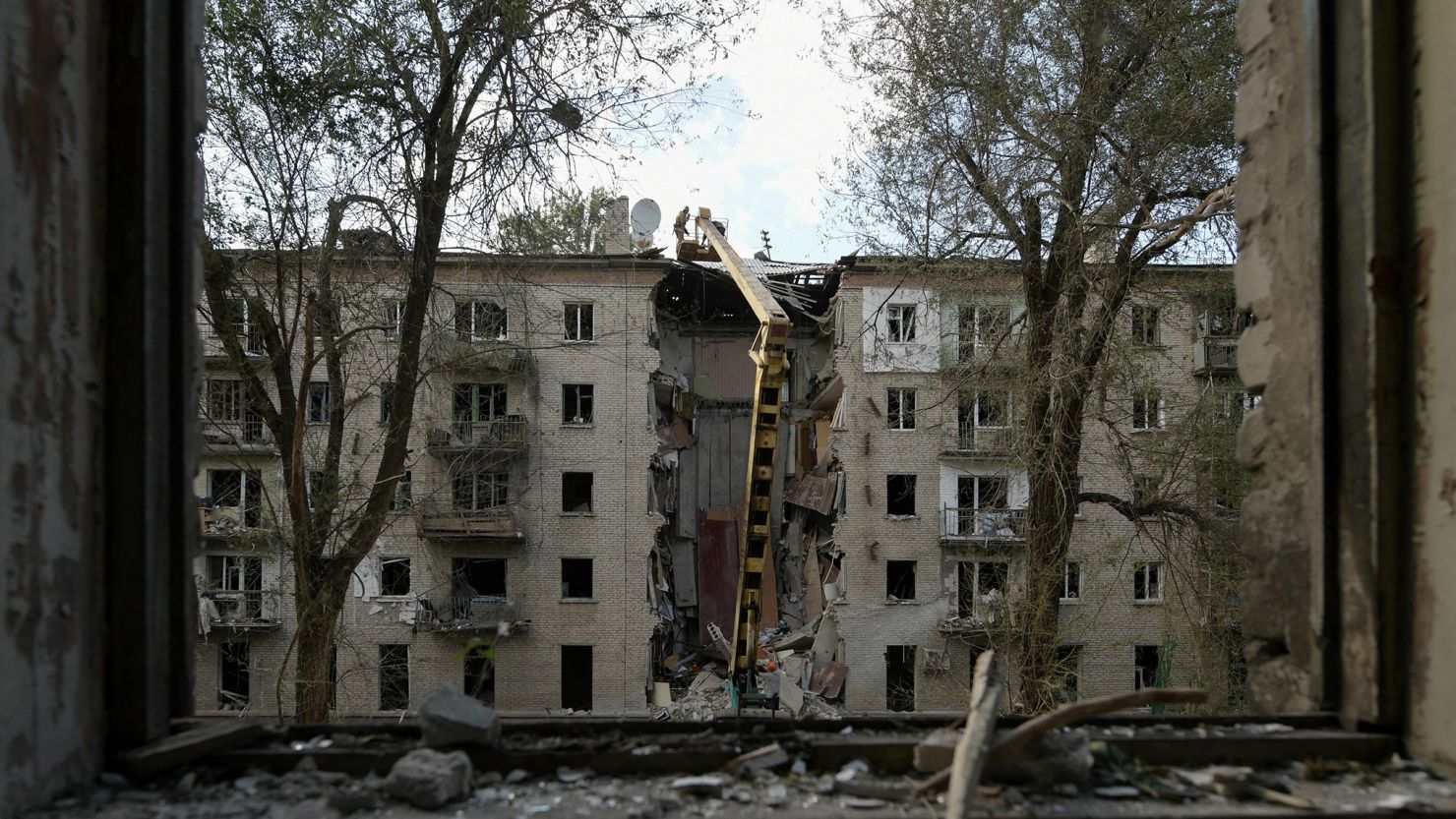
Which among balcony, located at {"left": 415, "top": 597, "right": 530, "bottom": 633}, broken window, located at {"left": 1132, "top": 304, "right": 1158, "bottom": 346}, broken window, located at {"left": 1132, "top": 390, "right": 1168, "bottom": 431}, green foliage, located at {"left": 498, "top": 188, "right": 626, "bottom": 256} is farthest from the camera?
balcony, located at {"left": 415, "top": 597, "right": 530, "bottom": 633}

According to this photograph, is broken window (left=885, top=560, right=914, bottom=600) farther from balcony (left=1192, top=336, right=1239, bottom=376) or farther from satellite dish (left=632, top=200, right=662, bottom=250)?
satellite dish (left=632, top=200, right=662, bottom=250)

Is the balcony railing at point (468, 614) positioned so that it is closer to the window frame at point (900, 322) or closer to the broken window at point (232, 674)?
the broken window at point (232, 674)

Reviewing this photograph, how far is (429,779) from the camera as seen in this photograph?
2.50 metres

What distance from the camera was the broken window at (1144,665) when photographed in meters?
22.1

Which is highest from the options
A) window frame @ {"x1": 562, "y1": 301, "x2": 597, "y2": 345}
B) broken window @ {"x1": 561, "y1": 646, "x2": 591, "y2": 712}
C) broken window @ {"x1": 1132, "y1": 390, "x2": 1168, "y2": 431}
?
window frame @ {"x1": 562, "y1": 301, "x2": 597, "y2": 345}

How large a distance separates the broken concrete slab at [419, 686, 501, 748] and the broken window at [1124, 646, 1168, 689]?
22263 mm

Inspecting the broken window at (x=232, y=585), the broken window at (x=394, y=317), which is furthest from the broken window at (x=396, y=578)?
the broken window at (x=394, y=317)

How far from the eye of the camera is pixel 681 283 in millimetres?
25281

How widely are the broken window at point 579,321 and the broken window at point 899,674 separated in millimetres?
11066

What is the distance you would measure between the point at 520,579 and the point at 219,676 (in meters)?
7.17

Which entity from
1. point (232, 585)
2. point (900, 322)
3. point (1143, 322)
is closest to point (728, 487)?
point (900, 322)

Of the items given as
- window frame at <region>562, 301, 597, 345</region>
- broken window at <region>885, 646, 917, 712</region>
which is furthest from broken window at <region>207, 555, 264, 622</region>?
broken window at <region>885, 646, 917, 712</region>

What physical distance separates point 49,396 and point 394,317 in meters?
9.43

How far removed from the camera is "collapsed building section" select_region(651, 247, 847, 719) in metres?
23.8
